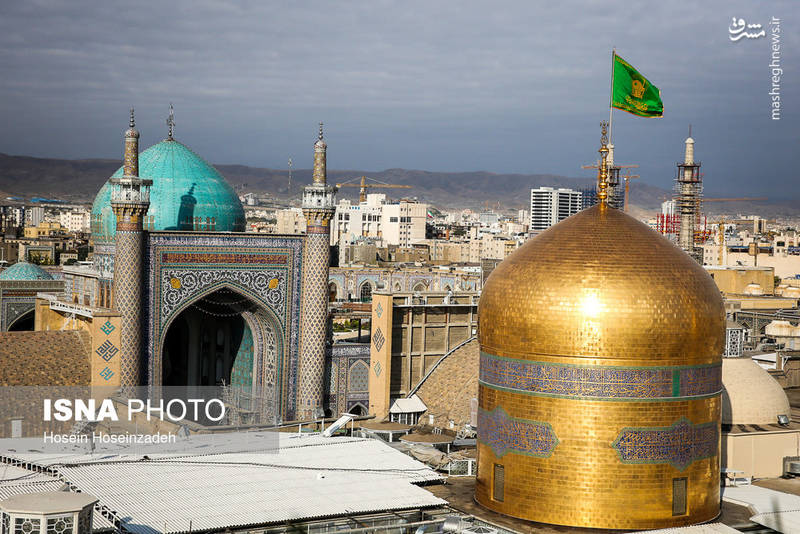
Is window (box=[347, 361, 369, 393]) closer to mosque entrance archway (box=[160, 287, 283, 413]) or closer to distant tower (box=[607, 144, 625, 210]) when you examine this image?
mosque entrance archway (box=[160, 287, 283, 413])

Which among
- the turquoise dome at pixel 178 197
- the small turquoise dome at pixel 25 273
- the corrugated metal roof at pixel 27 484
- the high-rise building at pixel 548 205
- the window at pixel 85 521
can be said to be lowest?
the corrugated metal roof at pixel 27 484

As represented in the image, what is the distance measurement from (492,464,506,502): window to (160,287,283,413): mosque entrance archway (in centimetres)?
1033

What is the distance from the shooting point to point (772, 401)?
14602 millimetres

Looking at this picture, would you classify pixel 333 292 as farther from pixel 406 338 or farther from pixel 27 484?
pixel 27 484

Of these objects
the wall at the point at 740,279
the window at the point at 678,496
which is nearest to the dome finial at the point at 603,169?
the window at the point at 678,496

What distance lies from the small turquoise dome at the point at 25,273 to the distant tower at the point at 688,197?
33.7 metres

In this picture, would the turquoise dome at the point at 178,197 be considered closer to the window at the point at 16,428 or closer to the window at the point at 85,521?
the window at the point at 16,428

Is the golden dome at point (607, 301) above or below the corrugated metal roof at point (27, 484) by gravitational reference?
above

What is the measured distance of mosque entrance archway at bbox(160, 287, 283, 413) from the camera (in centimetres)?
2212

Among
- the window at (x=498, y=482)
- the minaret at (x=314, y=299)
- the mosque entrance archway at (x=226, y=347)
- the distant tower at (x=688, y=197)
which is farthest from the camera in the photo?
the distant tower at (x=688, y=197)

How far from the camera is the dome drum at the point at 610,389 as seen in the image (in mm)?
11289

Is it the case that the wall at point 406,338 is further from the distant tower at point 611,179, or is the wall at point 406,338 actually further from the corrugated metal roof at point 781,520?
the corrugated metal roof at point 781,520

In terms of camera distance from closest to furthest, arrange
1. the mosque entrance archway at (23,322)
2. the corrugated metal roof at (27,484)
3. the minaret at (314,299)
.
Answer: the corrugated metal roof at (27,484), the minaret at (314,299), the mosque entrance archway at (23,322)

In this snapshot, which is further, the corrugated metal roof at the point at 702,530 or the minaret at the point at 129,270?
the minaret at the point at 129,270
